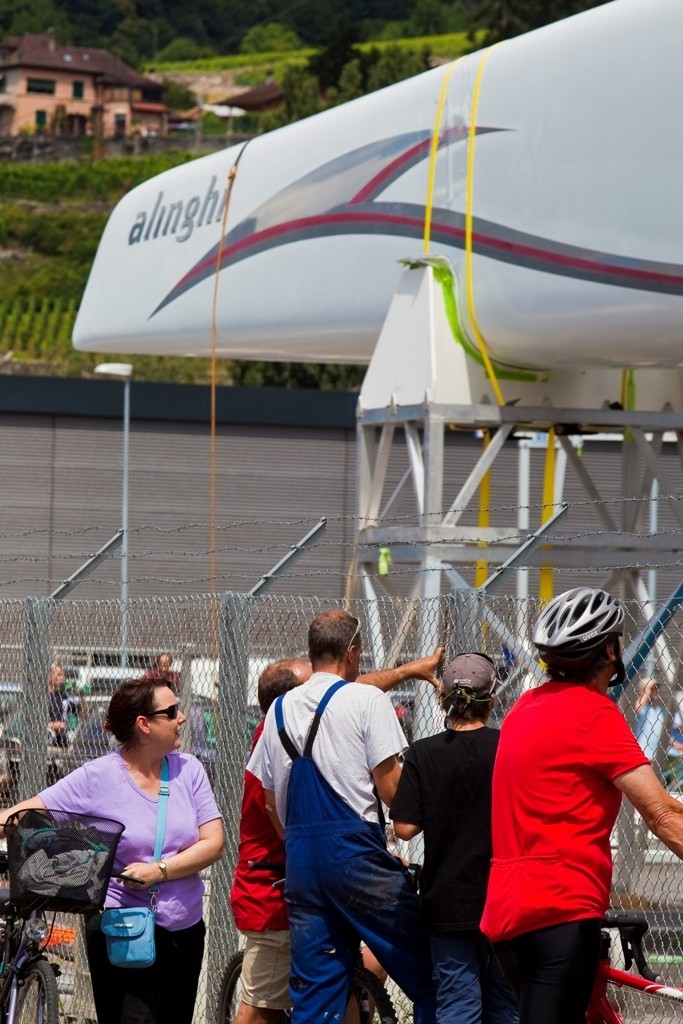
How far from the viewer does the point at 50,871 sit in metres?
5.93

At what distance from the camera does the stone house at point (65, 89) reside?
154375 millimetres

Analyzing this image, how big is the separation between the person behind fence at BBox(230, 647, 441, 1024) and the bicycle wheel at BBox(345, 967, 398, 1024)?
0.28 m

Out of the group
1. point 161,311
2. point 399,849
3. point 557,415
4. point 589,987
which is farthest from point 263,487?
point 589,987

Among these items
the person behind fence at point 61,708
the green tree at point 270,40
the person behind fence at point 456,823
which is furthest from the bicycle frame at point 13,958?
the green tree at point 270,40

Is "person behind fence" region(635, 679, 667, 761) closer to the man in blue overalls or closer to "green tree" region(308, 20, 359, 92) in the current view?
the man in blue overalls

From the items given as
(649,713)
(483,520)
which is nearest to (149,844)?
(649,713)

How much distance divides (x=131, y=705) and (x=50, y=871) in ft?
2.17

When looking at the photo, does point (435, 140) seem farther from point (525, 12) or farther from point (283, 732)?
point (525, 12)

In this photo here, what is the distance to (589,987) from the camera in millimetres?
4488

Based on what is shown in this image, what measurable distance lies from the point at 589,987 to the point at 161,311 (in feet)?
33.9

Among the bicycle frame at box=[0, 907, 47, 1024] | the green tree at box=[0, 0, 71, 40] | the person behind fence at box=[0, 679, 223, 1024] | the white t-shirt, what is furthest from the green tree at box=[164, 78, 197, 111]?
the white t-shirt

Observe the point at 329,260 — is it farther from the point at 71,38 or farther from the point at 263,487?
the point at 71,38

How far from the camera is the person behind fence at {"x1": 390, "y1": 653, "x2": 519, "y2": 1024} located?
17.9 ft

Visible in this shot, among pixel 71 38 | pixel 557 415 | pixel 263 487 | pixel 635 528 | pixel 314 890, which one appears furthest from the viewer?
pixel 71 38
